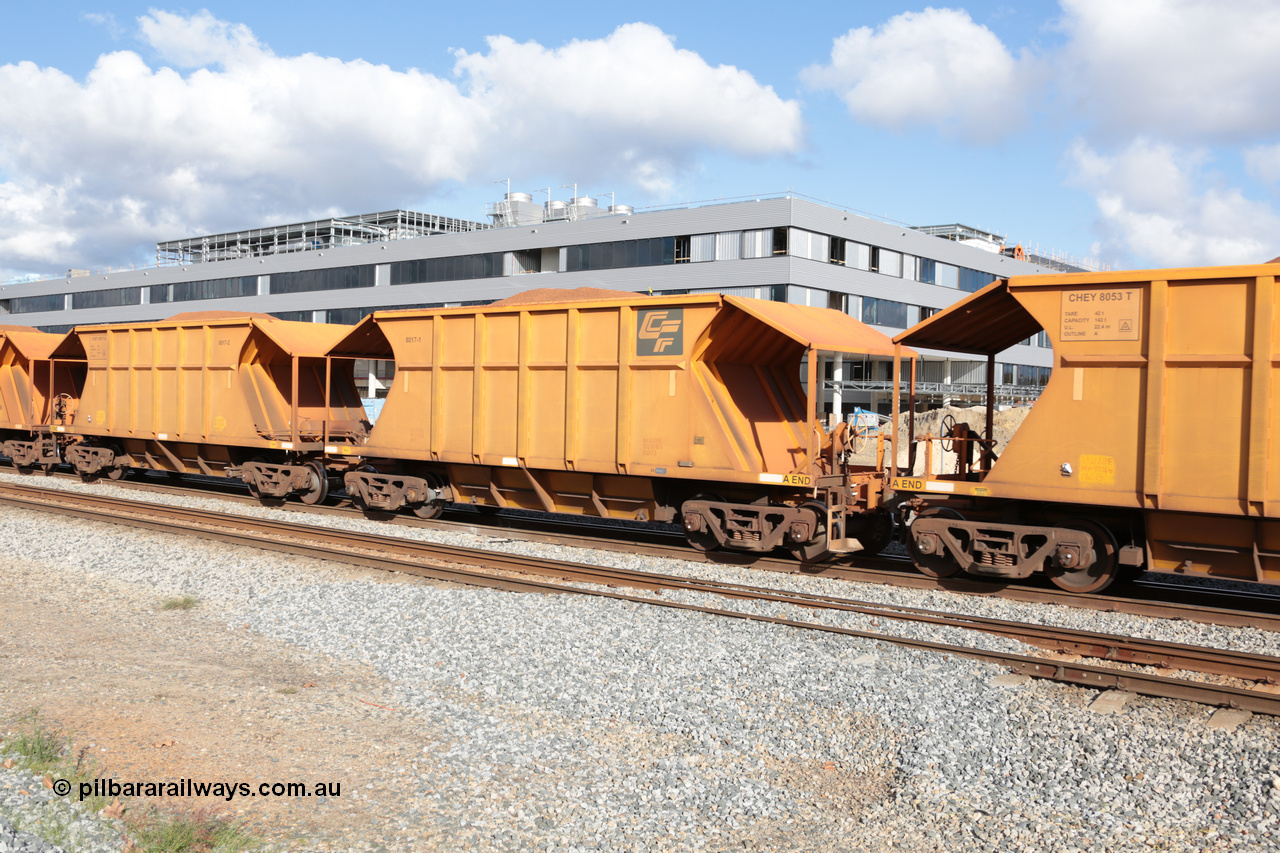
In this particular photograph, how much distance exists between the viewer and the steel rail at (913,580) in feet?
30.9

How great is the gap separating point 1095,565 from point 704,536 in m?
4.89

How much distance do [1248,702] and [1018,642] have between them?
2048 millimetres

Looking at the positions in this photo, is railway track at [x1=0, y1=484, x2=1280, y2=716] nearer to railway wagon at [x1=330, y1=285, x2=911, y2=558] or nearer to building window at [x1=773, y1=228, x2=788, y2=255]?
railway wagon at [x1=330, y1=285, x2=911, y2=558]

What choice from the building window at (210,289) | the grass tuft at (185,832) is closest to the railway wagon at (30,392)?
the grass tuft at (185,832)

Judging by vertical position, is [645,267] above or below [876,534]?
above

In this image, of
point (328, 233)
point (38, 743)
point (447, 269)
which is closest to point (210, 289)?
point (328, 233)

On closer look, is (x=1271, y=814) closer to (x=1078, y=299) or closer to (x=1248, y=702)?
(x=1248, y=702)

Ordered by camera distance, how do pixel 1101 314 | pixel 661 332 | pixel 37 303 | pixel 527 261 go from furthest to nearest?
pixel 37 303
pixel 527 261
pixel 661 332
pixel 1101 314

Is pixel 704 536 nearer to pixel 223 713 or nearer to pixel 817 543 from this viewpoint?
pixel 817 543

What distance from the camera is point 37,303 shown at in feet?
270

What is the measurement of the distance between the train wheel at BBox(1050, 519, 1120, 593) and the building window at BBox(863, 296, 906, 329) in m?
39.0

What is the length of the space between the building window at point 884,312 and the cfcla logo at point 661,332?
3763 cm

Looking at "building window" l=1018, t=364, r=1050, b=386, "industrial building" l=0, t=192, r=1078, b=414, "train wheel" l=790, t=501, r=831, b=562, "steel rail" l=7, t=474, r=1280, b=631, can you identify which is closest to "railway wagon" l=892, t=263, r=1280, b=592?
"steel rail" l=7, t=474, r=1280, b=631

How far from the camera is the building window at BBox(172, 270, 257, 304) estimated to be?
63531 millimetres
